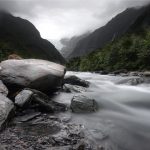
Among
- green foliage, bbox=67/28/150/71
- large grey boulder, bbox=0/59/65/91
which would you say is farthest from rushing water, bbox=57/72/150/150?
green foliage, bbox=67/28/150/71

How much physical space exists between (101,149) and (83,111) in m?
3.57

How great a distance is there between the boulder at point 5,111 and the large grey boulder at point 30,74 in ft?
11.2

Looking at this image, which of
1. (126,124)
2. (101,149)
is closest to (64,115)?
(126,124)

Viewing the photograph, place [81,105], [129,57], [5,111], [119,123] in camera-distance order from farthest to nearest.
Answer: [129,57]
[81,105]
[119,123]
[5,111]

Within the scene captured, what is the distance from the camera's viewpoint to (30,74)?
13664 millimetres

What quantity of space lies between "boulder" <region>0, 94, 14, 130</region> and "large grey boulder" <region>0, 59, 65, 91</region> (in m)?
3.41

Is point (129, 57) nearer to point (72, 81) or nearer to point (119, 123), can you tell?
point (72, 81)

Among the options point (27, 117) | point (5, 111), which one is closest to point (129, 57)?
point (27, 117)

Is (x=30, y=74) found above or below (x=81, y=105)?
above

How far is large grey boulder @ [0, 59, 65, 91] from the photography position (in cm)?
1359

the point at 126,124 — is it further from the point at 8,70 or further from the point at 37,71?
the point at 8,70

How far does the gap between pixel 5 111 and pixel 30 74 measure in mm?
4506

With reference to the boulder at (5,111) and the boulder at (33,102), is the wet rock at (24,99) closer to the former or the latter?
the boulder at (33,102)

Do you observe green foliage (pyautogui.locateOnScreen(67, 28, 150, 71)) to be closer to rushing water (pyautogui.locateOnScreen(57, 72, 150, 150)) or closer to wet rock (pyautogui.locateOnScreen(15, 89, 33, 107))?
→ rushing water (pyautogui.locateOnScreen(57, 72, 150, 150))
